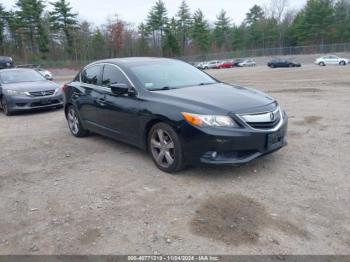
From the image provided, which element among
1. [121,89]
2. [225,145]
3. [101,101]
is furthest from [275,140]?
[101,101]

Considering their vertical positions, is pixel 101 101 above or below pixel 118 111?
above

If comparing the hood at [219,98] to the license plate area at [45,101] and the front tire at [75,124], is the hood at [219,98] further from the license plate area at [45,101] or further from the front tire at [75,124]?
the license plate area at [45,101]

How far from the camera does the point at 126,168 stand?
4.89 m

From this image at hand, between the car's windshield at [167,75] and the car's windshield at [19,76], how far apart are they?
6.64 meters

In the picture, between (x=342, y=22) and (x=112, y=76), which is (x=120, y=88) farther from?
(x=342, y=22)

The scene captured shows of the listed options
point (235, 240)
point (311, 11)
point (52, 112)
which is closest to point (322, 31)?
point (311, 11)

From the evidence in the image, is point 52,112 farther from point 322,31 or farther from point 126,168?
point 322,31

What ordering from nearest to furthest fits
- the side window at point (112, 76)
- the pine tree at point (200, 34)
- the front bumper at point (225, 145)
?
the front bumper at point (225, 145)
the side window at point (112, 76)
the pine tree at point (200, 34)

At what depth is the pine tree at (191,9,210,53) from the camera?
75.5 m

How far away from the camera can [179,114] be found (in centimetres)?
427

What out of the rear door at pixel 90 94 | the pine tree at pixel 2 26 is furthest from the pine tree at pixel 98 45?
the rear door at pixel 90 94

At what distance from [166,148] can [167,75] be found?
143 cm

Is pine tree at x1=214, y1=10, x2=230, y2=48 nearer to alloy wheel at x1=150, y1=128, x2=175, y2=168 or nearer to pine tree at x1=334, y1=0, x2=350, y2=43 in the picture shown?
pine tree at x1=334, y1=0, x2=350, y2=43

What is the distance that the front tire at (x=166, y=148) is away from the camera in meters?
4.34
